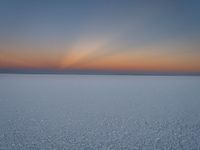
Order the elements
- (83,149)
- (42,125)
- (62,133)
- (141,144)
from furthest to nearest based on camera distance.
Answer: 1. (42,125)
2. (62,133)
3. (141,144)
4. (83,149)

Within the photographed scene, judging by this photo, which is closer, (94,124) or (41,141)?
(41,141)

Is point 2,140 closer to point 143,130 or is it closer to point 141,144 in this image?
point 141,144

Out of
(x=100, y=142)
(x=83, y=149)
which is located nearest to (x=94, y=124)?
(x=100, y=142)

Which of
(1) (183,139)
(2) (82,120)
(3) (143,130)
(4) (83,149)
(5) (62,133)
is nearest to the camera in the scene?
(4) (83,149)

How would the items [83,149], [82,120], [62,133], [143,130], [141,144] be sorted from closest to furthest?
[83,149]
[141,144]
[62,133]
[143,130]
[82,120]

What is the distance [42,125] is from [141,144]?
9651 millimetres

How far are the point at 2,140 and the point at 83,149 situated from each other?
18.3 feet

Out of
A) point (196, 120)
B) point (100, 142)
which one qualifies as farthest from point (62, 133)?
point (196, 120)

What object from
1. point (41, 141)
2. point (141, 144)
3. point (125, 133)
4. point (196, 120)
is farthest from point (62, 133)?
point (196, 120)

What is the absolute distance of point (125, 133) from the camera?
18875mm

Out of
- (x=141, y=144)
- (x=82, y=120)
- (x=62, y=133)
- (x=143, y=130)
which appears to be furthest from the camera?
(x=82, y=120)

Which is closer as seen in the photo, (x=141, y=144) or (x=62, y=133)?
(x=141, y=144)

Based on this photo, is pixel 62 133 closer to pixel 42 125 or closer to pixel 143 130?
pixel 42 125

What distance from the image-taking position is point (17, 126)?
21016 mm
